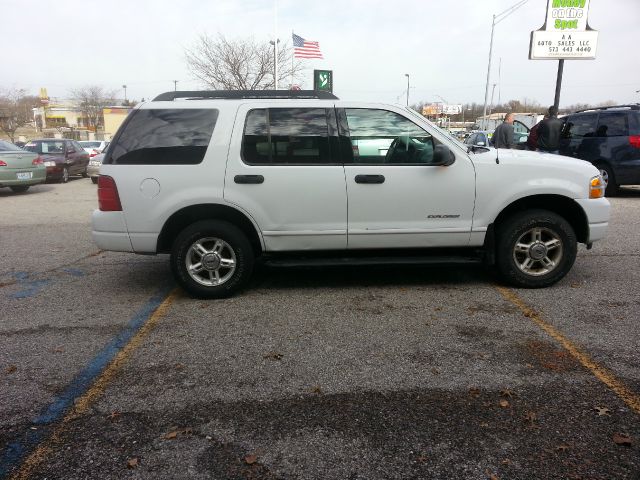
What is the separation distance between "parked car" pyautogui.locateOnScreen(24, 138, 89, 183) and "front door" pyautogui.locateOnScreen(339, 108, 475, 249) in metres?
15.0

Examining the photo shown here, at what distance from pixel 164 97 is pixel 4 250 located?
4.17m

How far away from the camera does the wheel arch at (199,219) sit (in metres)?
4.75

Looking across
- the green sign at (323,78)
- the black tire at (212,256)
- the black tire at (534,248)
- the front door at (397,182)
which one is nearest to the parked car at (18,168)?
the green sign at (323,78)

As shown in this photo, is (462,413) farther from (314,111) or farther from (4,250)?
(4,250)

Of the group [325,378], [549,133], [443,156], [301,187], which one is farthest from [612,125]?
[325,378]

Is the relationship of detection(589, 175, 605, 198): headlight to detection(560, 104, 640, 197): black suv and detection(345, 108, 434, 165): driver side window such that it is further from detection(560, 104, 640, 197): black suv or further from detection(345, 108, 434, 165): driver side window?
detection(560, 104, 640, 197): black suv

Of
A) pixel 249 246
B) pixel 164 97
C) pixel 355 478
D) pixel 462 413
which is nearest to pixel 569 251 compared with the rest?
pixel 462 413

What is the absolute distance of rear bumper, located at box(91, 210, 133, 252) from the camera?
472 centimetres

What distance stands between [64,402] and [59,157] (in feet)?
53.7

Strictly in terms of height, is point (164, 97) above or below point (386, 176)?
above

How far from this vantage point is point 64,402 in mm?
3070

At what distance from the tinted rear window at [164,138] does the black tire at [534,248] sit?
9.93 feet

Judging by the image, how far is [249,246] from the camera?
4.83 m

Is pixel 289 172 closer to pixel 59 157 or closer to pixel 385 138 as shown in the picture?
pixel 385 138
